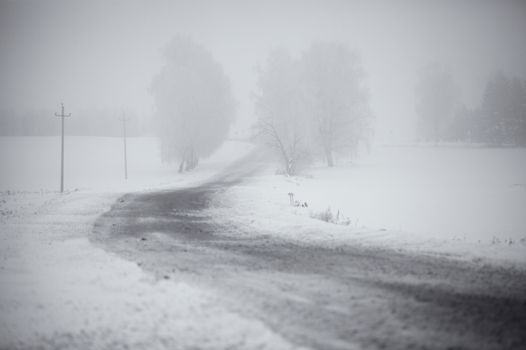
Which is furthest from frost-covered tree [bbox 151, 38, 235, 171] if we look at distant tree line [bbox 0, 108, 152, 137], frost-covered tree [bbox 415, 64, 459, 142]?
distant tree line [bbox 0, 108, 152, 137]

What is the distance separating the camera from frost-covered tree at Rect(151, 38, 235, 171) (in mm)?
34219

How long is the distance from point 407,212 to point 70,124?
131m

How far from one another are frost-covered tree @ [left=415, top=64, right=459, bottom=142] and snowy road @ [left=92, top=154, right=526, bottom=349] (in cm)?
6866

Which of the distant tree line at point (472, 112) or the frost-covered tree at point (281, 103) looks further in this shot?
the distant tree line at point (472, 112)

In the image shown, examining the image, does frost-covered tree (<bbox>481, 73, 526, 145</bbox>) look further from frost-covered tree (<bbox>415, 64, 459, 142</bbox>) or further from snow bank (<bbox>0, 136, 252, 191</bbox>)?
snow bank (<bbox>0, 136, 252, 191</bbox>)

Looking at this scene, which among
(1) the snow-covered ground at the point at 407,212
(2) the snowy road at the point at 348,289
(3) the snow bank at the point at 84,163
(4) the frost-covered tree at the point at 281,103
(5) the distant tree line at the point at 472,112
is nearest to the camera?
(2) the snowy road at the point at 348,289

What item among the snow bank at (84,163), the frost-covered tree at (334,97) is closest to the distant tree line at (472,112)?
the frost-covered tree at (334,97)

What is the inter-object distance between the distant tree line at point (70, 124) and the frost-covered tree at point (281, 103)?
7510 centimetres

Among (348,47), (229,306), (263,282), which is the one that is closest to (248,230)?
(263,282)

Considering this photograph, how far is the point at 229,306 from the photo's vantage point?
420 centimetres

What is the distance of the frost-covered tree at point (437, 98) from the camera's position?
65.8 metres

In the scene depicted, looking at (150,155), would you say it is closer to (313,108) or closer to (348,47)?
(313,108)

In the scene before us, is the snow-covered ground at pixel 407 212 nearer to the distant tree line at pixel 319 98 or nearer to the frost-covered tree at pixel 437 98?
the distant tree line at pixel 319 98

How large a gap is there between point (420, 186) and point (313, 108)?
662 inches
